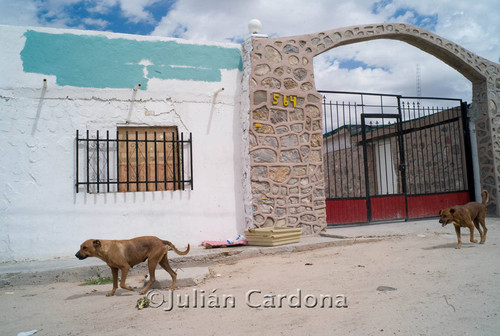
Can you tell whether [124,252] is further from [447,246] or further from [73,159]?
[447,246]

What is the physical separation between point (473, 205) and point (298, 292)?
379cm

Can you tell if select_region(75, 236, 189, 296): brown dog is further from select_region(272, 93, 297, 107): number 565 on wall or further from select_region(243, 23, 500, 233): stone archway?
select_region(272, 93, 297, 107): number 565 on wall

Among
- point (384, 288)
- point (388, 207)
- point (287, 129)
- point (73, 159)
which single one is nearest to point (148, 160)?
point (73, 159)

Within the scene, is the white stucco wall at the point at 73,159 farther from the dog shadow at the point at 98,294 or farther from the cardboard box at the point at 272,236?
the dog shadow at the point at 98,294

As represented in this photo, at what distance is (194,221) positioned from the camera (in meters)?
6.61

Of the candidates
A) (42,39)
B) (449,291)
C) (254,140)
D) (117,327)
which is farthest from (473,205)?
(42,39)

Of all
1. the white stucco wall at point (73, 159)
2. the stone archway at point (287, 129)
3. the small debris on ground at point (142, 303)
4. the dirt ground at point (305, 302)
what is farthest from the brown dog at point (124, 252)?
the stone archway at point (287, 129)

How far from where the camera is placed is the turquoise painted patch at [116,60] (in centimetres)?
607

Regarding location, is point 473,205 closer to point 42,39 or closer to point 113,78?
point 113,78

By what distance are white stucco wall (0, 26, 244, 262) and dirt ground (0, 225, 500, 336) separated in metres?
1.27

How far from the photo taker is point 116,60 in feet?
21.2

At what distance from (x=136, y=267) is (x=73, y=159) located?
83.8 inches

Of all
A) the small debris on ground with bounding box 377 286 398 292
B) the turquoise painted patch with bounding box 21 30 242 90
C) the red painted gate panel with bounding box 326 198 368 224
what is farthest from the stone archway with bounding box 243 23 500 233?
the small debris on ground with bounding box 377 286 398 292

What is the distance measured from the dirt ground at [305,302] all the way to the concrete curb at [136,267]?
0.14 m
